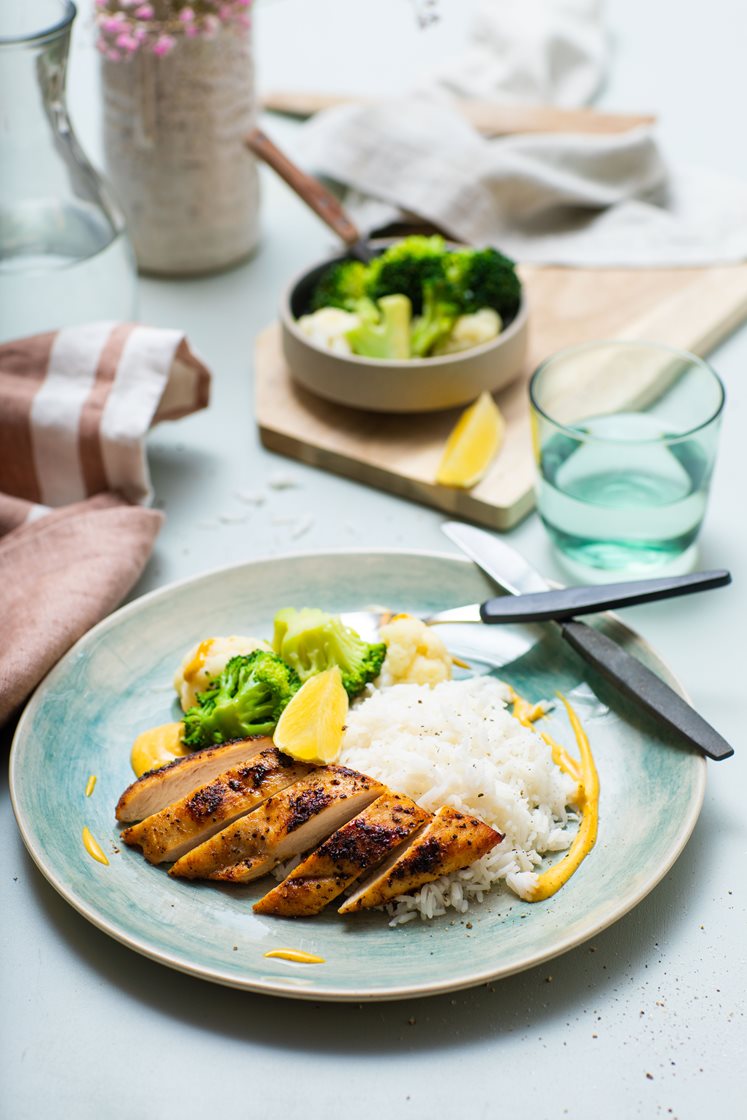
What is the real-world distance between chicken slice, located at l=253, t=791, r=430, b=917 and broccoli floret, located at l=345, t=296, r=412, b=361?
140 centimetres

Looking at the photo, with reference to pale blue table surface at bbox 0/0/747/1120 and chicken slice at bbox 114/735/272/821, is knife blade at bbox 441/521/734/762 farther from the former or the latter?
chicken slice at bbox 114/735/272/821

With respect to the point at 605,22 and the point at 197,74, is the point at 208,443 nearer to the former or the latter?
the point at 197,74

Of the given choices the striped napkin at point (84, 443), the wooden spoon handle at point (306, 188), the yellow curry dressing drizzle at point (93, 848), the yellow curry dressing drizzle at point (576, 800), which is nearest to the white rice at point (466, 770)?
the yellow curry dressing drizzle at point (576, 800)

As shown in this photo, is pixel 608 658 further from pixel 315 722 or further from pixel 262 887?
pixel 262 887

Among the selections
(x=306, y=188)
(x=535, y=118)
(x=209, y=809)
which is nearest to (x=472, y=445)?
(x=306, y=188)

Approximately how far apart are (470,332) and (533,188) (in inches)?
36.8

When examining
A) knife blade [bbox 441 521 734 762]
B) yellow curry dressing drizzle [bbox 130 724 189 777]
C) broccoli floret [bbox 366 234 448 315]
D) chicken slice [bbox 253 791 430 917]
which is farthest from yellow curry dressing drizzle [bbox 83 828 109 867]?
broccoli floret [bbox 366 234 448 315]

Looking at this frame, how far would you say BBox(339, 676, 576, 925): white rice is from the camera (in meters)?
1.74

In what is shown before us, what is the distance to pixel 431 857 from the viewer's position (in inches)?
66.2

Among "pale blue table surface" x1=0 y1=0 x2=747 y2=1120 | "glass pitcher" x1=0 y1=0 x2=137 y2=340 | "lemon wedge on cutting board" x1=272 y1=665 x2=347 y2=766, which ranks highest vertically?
"glass pitcher" x1=0 y1=0 x2=137 y2=340

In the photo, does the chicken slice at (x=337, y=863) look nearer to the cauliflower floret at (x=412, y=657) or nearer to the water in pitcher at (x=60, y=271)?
the cauliflower floret at (x=412, y=657)

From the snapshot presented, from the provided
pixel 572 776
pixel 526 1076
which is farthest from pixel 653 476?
pixel 526 1076

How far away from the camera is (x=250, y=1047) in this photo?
1.61 metres

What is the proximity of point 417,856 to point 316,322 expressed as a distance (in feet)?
5.19
